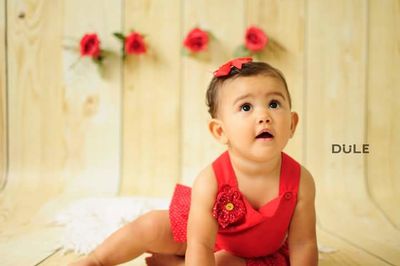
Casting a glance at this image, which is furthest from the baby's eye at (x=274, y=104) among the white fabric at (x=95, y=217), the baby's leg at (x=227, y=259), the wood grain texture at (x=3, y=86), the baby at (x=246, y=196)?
the wood grain texture at (x=3, y=86)

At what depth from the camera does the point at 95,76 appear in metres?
1.82

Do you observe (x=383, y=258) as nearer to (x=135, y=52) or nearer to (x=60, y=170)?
(x=135, y=52)

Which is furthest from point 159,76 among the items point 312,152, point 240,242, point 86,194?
point 240,242

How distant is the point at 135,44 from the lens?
69.2 inches

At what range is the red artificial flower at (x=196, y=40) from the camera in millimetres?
1736

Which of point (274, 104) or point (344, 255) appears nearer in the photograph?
point (274, 104)

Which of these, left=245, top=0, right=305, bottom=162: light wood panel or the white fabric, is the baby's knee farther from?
left=245, top=0, right=305, bottom=162: light wood panel

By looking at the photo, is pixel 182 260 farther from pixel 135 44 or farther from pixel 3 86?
pixel 3 86

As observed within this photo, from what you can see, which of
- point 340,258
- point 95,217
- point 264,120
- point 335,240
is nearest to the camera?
point 264,120

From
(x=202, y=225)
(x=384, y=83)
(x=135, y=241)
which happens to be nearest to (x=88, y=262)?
(x=135, y=241)

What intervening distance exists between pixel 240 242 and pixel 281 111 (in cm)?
27

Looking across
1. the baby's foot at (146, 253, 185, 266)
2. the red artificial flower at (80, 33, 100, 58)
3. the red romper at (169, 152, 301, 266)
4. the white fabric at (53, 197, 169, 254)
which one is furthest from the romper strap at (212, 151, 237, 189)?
the red artificial flower at (80, 33, 100, 58)

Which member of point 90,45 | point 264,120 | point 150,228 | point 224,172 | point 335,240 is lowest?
point 335,240

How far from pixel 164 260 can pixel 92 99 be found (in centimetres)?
99
